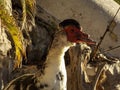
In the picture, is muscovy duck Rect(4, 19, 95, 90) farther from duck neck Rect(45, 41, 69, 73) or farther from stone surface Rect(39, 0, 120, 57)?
stone surface Rect(39, 0, 120, 57)

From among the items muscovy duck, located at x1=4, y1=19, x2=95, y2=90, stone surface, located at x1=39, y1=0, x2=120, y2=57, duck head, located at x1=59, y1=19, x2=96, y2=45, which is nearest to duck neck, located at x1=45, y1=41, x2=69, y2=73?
muscovy duck, located at x1=4, y1=19, x2=95, y2=90

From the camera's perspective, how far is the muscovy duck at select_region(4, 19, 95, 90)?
414 cm

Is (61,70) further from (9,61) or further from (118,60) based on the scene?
(118,60)

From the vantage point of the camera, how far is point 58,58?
421cm

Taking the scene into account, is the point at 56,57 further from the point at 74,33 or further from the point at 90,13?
the point at 90,13

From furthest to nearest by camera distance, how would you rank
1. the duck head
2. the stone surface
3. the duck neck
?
the stone surface
the duck neck
the duck head

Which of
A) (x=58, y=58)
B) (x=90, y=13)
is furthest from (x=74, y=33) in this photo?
(x=90, y=13)

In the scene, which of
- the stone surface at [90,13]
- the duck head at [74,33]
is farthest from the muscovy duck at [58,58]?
the stone surface at [90,13]

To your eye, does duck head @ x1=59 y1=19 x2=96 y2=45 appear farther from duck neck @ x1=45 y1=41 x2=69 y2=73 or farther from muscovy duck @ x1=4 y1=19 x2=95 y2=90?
duck neck @ x1=45 y1=41 x2=69 y2=73

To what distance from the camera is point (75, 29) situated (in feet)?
13.9

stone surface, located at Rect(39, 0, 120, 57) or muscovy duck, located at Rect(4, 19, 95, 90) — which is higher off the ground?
stone surface, located at Rect(39, 0, 120, 57)

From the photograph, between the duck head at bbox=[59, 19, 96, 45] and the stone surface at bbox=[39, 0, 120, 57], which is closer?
the duck head at bbox=[59, 19, 96, 45]

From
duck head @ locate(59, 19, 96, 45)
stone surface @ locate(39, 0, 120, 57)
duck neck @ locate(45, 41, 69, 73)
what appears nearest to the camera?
duck head @ locate(59, 19, 96, 45)

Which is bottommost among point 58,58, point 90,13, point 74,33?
point 58,58
